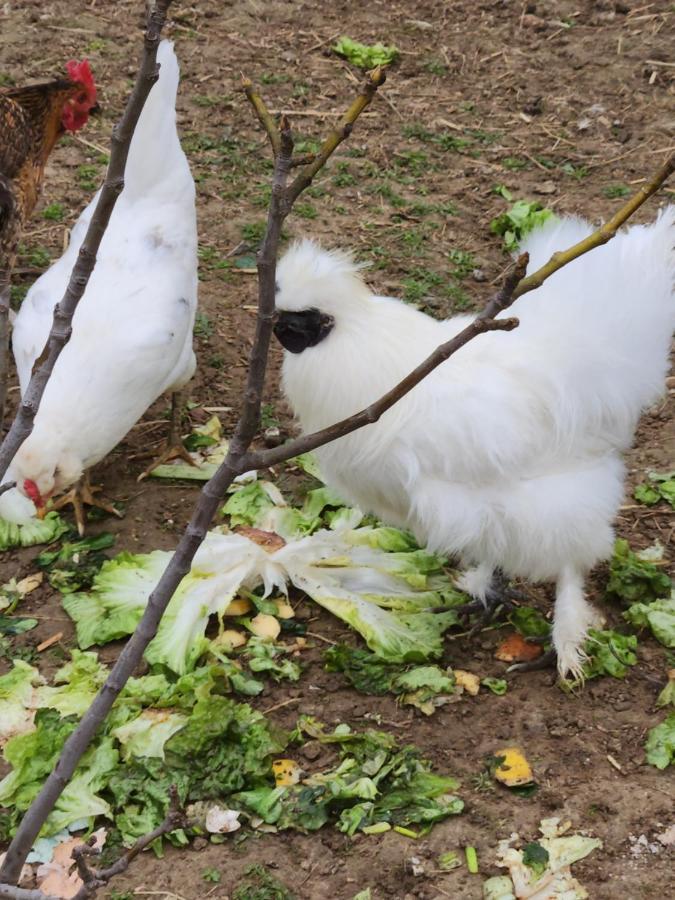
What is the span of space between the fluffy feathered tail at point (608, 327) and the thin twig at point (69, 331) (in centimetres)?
224

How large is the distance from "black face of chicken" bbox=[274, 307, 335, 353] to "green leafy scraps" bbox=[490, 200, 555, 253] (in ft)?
9.00

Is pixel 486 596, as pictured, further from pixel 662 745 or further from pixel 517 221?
pixel 517 221

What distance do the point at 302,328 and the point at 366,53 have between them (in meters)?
5.19

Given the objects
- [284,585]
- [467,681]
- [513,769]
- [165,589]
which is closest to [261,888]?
[513,769]

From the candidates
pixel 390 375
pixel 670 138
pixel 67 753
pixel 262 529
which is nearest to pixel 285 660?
pixel 262 529

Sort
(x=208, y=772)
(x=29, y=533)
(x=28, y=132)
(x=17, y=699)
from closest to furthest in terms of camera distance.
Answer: (x=208, y=772)
(x=17, y=699)
(x=29, y=533)
(x=28, y=132)

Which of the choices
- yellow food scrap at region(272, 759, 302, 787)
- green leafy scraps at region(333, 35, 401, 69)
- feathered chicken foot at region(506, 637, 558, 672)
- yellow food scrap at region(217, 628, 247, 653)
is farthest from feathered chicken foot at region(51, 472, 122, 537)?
green leafy scraps at region(333, 35, 401, 69)

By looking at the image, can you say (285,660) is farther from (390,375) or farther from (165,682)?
(390,375)

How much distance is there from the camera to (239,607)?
4.13 meters

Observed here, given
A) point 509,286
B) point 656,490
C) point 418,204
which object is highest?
point 509,286

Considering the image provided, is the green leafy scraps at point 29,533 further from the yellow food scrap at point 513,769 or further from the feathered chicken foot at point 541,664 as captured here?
the yellow food scrap at point 513,769

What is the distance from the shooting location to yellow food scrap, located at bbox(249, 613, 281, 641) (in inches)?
157

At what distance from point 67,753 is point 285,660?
7.71 ft

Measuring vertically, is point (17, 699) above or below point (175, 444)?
below
